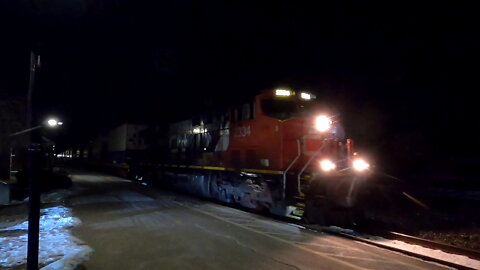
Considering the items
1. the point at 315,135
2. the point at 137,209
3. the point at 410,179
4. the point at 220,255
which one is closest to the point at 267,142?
the point at 315,135

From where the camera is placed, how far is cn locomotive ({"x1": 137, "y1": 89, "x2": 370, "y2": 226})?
33.9 feet

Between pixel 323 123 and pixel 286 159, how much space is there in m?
1.58

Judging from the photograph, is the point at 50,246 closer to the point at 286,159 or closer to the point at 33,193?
the point at 33,193

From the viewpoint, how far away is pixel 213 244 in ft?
26.3

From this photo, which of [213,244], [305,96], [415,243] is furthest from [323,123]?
[213,244]

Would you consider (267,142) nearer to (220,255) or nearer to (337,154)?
(337,154)

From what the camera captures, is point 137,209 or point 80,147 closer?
point 137,209

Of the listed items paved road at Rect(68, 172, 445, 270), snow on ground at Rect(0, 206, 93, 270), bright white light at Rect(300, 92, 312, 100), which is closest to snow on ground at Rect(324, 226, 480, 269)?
paved road at Rect(68, 172, 445, 270)

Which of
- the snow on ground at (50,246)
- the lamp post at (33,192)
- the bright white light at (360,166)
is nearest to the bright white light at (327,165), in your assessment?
the bright white light at (360,166)

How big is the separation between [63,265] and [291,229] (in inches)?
215

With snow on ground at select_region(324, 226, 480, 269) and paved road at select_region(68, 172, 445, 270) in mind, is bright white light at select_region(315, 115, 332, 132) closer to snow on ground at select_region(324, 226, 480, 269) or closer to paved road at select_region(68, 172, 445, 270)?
paved road at select_region(68, 172, 445, 270)

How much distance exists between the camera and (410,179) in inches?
823

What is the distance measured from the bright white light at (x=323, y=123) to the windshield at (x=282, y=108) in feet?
1.96

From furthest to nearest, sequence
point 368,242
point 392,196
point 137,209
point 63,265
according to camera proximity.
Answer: point 392,196 < point 137,209 < point 368,242 < point 63,265
